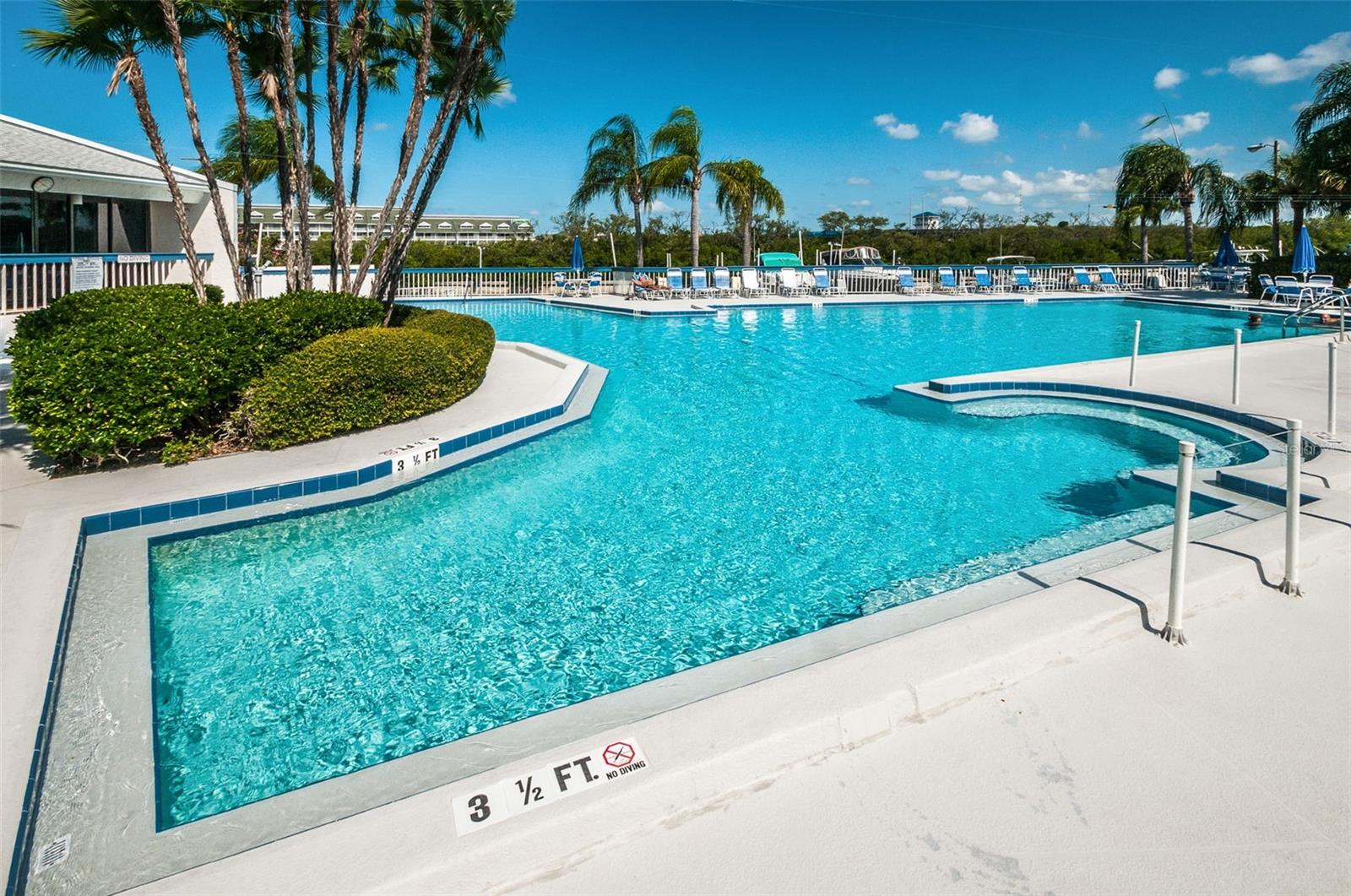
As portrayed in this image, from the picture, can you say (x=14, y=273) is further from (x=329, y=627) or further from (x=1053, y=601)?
(x=1053, y=601)

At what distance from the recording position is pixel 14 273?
10.6 metres

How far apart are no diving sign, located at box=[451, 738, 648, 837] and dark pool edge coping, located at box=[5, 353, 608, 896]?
3.37 ft

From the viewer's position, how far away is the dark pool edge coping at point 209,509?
2.01 metres

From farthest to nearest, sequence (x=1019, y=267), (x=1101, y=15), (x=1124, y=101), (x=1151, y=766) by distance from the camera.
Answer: (x=1124, y=101)
(x=1019, y=267)
(x=1101, y=15)
(x=1151, y=766)

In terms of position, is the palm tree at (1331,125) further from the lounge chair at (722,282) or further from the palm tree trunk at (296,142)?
the palm tree trunk at (296,142)

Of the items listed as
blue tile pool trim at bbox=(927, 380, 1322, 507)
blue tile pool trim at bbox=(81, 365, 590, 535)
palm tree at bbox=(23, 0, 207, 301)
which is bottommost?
blue tile pool trim at bbox=(81, 365, 590, 535)

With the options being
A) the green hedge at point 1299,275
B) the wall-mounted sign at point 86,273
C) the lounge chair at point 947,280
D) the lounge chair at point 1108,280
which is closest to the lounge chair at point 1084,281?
the lounge chair at point 1108,280

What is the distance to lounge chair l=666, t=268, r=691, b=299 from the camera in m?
22.2

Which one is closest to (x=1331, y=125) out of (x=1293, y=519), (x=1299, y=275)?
(x=1299, y=275)

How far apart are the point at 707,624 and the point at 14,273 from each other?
12.2 m

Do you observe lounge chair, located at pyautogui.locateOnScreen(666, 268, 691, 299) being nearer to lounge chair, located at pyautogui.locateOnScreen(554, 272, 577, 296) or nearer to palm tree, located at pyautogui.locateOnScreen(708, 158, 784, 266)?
lounge chair, located at pyautogui.locateOnScreen(554, 272, 577, 296)

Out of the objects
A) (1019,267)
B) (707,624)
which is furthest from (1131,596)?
(1019,267)

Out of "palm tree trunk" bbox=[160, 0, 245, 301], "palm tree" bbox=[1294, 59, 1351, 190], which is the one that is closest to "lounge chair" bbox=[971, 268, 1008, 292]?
"palm tree" bbox=[1294, 59, 1351, 190]

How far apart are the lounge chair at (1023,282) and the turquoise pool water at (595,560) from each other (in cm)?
1869
